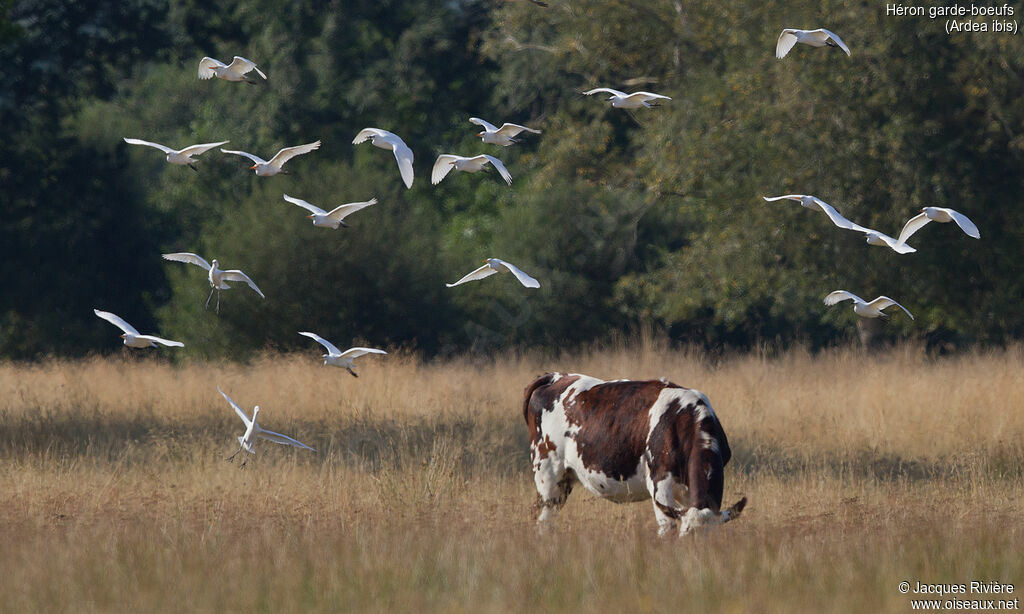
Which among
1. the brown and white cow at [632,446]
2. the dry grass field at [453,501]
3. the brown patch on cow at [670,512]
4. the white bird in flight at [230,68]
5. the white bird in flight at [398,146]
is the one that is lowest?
the dry grass field at [453,501]

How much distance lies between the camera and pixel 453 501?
10.9 metres

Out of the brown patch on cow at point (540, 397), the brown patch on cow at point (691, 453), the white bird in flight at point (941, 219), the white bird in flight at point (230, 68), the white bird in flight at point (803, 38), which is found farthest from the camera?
the white bird in flight at point (230, 68)

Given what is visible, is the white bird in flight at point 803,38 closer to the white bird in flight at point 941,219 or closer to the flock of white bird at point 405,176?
the flock of white bird at point 405,176

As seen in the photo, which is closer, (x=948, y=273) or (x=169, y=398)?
(x=169, y=398)

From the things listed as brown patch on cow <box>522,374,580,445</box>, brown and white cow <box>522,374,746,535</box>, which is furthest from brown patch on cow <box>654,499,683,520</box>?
brown patch on cow <box>522,374,580,445</box>

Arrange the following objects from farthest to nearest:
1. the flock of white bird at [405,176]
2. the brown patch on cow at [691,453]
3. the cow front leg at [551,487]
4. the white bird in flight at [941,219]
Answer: the flock of white bird at [405,176], the cow front leg at [551,487], the white bird in flight at [941,219], the brown patch on cow at [691,453]

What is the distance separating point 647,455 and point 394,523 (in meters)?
2.15

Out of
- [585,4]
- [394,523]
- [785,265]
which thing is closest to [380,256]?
[585,4]

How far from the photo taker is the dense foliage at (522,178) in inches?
921

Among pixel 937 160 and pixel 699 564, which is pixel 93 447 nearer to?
pixel 699 564

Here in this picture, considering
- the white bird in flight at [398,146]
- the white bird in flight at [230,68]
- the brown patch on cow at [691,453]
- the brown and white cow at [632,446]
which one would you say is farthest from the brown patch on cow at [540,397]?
the white bird in flight at [230,68]

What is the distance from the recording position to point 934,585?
24.3 ft

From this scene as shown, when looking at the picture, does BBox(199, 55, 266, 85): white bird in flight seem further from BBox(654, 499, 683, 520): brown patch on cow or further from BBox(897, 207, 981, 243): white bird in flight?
BBox(897, 207, 981, 243): white bird in flight

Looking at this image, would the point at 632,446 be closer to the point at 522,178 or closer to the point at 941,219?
the point at 941,219
